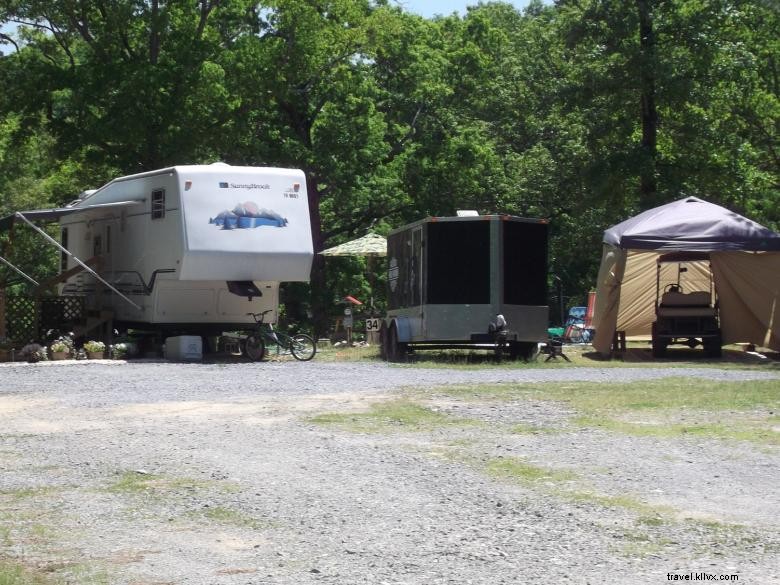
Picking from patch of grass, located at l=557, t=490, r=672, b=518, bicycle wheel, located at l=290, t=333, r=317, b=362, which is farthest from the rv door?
patch of grass, located at l=557, t=490, r=672, b=518

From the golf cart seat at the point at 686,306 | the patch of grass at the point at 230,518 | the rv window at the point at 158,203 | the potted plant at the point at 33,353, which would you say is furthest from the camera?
the golf cart seat at the point at 686,306

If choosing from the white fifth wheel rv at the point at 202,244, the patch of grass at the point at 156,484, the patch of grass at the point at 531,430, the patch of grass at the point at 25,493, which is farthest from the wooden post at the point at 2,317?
the patch of grass at the point at 25,493

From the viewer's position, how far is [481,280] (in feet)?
62.7

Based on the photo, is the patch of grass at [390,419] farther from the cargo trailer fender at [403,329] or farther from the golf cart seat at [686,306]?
the golf cart seat at [686,306]

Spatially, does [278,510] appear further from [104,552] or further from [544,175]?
[544,175]

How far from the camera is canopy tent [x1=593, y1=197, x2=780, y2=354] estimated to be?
2034cm

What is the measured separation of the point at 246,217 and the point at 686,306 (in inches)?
328

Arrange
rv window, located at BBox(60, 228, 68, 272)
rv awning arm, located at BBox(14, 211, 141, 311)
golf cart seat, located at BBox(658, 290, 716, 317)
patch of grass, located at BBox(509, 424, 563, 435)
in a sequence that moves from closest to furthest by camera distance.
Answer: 1. patch of grass, located at BBox(509, 424, 563, 435)
2. rv awning arm, located at BBox(14, 211, 141, 311)
3. golf cart seat, located at BBox(658, 290, 716, 317)
4. rv window, located at BBox(60, 228, 68, 272)

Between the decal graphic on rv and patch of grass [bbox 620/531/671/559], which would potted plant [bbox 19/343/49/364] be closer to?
the decal graphic on rv

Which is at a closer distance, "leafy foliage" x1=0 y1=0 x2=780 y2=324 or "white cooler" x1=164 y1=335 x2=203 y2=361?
"white cooler" x1=164 y1=335 x2=203 y2=361

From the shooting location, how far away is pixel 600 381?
608 inches

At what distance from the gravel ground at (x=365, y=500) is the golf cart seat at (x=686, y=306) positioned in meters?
10.5

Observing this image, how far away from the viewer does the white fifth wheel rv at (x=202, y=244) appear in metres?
19.8

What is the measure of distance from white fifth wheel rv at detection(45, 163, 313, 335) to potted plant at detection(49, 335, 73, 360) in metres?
1.35
